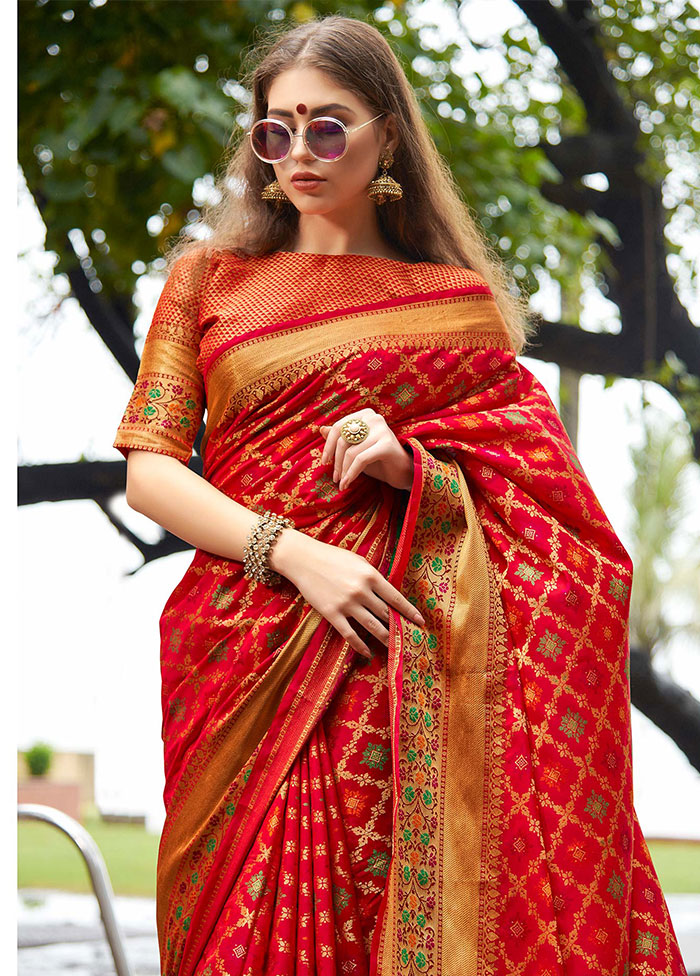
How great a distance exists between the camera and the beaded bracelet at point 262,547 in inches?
50.8

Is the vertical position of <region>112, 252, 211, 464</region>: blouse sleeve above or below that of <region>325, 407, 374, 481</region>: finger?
above

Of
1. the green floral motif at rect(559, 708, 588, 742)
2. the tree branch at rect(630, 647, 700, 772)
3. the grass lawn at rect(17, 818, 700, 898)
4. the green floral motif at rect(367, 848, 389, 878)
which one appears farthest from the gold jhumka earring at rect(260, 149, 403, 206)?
the grass lawn at rect(17, 818, 700, 898)

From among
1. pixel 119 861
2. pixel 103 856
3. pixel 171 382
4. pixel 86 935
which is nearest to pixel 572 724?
pixel 171 382

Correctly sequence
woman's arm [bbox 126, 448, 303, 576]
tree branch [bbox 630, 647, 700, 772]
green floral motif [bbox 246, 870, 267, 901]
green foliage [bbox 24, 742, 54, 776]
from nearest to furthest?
green floral motif [bbox 246, 870, 267, 901], woman's arm [bbox 126, 448, 303, 576], tree branch [bbox 630, 647, 700, 772], green foliage [bbox 24, 742, 54, 776]

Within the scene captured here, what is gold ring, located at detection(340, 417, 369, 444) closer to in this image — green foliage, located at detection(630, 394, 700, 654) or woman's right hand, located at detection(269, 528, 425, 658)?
woman's right hand, located at detection(269, 528, 425, 658)

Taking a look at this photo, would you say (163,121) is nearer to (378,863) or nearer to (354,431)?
(354,431)

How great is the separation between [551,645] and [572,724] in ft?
0.29

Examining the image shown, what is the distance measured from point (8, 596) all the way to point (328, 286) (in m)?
0.64

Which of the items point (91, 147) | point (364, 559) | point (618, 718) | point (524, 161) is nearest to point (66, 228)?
point (91, 147)

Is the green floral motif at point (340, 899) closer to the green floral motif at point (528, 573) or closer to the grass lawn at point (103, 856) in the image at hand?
the green floral motif at point (528, 573)

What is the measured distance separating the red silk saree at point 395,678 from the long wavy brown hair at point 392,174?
4.1 inches

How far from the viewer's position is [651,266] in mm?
3834

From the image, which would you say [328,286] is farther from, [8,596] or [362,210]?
[8,596]

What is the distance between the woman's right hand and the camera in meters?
1.25
